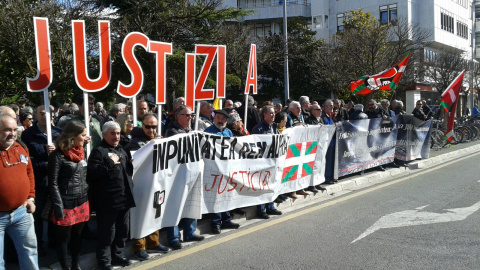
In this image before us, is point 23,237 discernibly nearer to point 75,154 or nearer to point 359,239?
point 75,154

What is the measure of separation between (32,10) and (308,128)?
10721 mm

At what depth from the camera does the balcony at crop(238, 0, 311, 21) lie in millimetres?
44156

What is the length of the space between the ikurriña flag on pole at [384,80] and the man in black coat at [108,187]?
10.3m

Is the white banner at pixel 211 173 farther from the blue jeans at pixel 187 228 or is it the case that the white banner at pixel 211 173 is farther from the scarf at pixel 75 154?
the scarf at pixel 75 154

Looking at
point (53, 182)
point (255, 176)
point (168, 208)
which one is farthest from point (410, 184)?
point (53, 182)

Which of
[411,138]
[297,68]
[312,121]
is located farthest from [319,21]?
[312,121]

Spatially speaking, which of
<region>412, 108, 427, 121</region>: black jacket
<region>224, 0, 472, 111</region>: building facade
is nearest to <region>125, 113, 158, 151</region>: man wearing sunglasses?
<region>412, 108, 427, 121</region>: black jacket

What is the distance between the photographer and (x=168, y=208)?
18.3ft

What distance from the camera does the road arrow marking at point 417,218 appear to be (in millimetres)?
6250

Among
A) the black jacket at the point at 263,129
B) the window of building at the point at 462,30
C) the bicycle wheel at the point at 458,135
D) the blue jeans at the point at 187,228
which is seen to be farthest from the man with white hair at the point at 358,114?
the window of building at the point at 462,30

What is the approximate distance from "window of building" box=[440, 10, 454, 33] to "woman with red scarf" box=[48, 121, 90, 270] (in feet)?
140

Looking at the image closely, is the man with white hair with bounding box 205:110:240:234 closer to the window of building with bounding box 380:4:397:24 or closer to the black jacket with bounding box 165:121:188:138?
the black jacket with bounding box 165:121:188:138

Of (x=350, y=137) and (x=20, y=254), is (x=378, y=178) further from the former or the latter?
(x=20, y=254)

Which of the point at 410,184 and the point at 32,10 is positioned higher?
the point at 32,10
